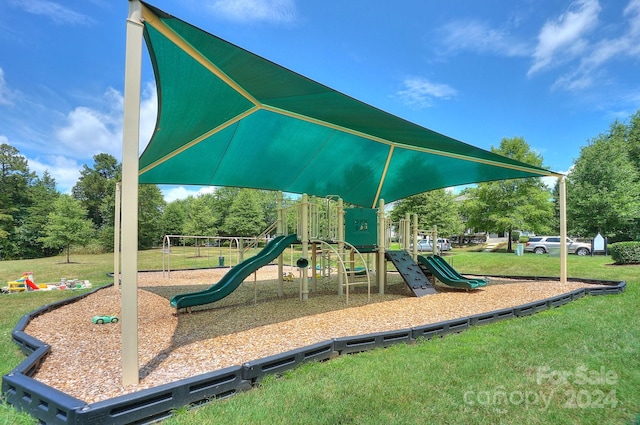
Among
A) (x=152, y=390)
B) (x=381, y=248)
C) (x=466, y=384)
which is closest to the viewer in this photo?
(x=152, y=390)

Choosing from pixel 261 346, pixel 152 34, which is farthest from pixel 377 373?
pixel 152 34

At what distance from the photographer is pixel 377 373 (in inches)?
136

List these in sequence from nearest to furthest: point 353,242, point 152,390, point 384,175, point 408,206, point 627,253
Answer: point 152,390
point 353,242
point 384,175
point 627,253
point 408,206

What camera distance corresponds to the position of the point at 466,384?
10.4ft

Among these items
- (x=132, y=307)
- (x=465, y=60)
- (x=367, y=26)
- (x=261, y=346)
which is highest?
(x=465, y=60)

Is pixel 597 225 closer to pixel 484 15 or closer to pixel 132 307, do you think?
pixel 484 15

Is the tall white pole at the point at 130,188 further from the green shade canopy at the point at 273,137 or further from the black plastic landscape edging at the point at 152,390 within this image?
the black plastic landscape edging at the point at 152,390

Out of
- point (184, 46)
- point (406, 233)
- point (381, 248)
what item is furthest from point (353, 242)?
point (184, 46)

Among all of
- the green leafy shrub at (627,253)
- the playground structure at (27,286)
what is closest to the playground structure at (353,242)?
the playground structure at (27,286)

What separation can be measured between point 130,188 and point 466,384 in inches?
143

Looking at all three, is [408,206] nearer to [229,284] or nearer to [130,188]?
[229,284]

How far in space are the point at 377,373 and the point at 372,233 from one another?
6001mm

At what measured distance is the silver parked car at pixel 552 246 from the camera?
24125 millimetres

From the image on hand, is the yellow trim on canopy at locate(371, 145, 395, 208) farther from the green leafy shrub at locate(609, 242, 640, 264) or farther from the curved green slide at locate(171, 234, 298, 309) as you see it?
the green leafy shrub at locate(609, 242, 640, 264)
